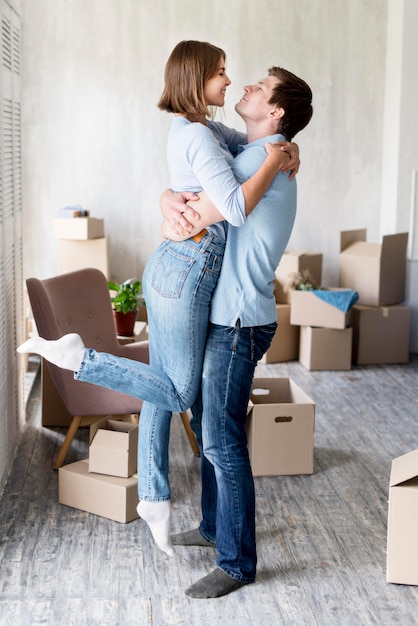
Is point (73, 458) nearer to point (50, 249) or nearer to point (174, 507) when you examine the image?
point (174, 507)

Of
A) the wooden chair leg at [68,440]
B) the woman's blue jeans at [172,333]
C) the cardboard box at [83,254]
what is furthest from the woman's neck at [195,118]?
the cardboard box at [83,254]

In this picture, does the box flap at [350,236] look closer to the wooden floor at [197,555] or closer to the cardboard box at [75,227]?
the cardboard box at [75,227]

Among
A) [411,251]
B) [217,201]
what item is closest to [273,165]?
[217,201]

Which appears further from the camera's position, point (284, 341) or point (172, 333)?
point (284, 341)

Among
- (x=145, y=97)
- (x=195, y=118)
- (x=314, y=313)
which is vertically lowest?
(x=314, y=313)

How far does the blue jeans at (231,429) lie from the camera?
242 centimetres

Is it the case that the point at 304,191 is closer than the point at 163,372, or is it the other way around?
the point at 163,372

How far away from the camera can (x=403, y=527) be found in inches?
101

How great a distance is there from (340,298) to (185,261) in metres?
3.25

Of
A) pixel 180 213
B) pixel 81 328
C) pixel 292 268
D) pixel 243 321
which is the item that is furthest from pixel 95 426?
pixel 292 268

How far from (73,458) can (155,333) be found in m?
1.45

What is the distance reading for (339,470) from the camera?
364 cm

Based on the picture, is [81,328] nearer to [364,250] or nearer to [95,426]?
[95,426]

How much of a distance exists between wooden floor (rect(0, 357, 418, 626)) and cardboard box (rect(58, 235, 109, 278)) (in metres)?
1.92
